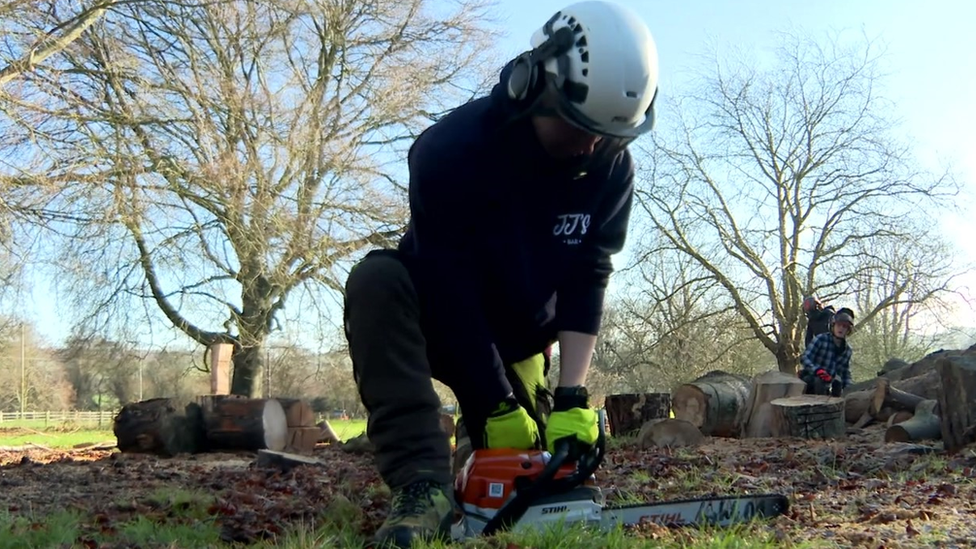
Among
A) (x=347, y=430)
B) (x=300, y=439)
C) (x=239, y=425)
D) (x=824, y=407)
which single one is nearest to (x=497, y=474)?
(x=824, y=407)

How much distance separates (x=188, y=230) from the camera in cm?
1442

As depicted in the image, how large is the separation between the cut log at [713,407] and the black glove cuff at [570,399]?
23.4ft

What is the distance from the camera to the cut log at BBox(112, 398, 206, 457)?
Answer: 28.8 ft

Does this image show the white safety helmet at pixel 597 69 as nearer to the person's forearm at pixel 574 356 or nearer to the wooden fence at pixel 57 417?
the person's forearm at pixel 574 356

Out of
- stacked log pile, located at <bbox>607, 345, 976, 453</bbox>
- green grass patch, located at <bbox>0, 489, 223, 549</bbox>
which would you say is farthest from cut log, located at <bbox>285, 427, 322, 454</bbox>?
green grass patch, located at <bbox>0, 489, 223, 549</bbox>

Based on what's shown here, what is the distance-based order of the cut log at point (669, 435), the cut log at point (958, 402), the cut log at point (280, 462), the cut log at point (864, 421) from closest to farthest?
1. the cut log at point (958, 402)
2. the cut log at point (280, 462)
3. the cut log at point (669, 435)
4. the cut log at point (864, 421)

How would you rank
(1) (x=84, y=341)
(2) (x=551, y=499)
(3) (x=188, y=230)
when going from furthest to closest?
(1) (x=84, y=341) < (3) (x=188, y=230) < (2) (x=551, y=499)

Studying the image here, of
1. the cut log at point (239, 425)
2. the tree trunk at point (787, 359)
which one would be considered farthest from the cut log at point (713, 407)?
the tree trunk at point (787, 359)

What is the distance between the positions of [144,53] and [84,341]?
5959 mm

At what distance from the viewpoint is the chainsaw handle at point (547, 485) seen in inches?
94.7

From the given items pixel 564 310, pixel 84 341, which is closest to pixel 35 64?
pixel 84 341

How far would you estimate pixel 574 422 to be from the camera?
252 centimetres

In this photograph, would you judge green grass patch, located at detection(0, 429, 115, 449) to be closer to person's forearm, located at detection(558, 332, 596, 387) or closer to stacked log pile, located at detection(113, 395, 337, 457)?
stacked log pile, located at detection(113, 395, 337, 457)

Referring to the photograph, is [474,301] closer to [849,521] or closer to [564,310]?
[564,310]
